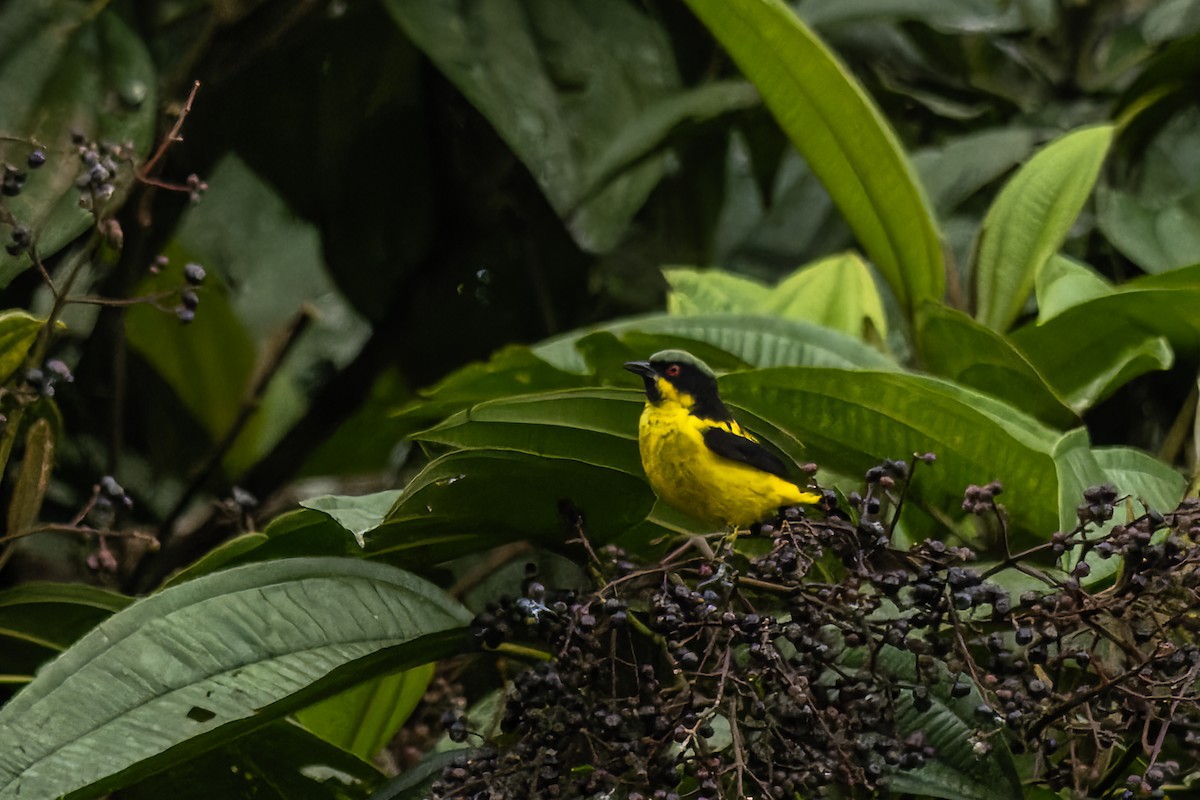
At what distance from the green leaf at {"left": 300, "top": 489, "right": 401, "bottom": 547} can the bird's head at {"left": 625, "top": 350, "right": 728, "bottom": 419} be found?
0.15 m

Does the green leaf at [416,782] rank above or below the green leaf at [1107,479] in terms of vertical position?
below

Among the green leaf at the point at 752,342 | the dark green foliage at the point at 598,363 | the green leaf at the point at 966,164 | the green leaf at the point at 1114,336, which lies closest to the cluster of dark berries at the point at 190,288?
the dark green foliage at the point at 598,363

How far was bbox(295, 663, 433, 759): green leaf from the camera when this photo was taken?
0.81m

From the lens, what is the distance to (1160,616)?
2.12 ft

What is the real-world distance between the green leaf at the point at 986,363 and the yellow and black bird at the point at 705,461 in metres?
0.26

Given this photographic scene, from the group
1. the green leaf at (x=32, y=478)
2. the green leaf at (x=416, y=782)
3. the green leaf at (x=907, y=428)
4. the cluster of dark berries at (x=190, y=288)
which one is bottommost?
the green leaf at (x=416, y=782)

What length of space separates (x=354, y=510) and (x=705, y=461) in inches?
7.7

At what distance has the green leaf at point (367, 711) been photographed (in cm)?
81

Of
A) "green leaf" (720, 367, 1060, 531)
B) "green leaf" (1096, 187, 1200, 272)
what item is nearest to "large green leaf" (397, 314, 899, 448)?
"green leaf" (720, 367, 1060, 531)

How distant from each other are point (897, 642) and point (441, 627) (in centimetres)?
25

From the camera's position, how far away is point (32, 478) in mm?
770

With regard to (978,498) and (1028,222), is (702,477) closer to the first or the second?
(978,498)

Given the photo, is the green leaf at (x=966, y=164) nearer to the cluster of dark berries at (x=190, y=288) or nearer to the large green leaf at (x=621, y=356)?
the large green leaf at (x=621, y=356)

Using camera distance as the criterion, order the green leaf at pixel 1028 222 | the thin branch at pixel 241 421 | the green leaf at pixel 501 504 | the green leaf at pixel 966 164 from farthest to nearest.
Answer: the green leaf at pixel 966 164 < the thin branch at pixel 241 421 < the green leaf at pixel 1028 222 < the green leaf at pixel 501 504
